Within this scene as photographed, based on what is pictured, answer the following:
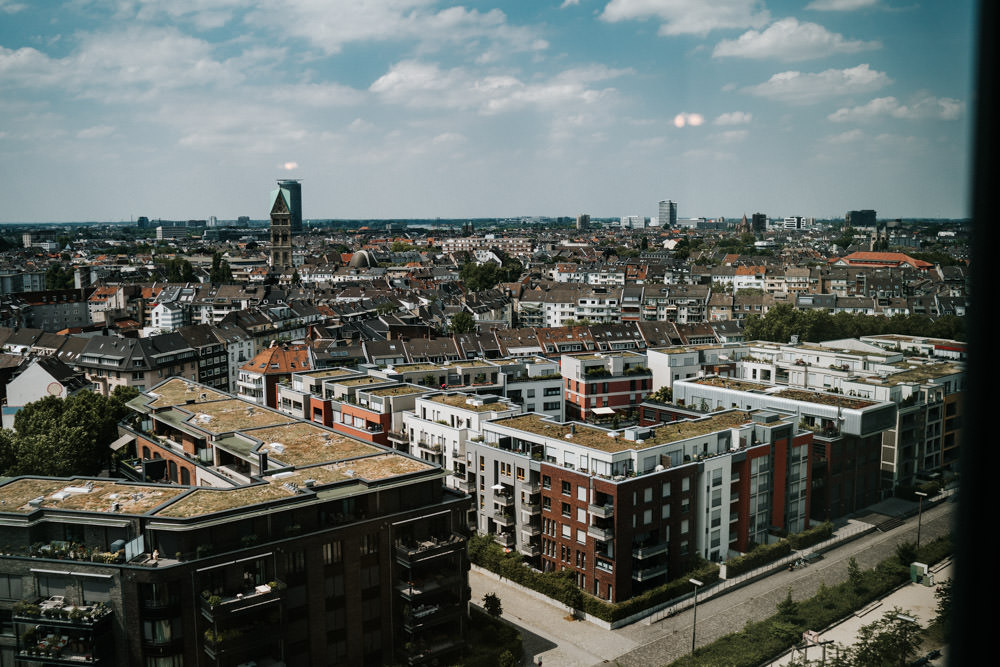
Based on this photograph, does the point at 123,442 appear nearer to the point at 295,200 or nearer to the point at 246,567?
the point at 246,567

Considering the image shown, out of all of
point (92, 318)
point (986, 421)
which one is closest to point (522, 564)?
point (986, 421)

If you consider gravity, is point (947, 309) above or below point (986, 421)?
below

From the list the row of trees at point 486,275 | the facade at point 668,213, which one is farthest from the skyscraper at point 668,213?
the row of trees at point 486,275

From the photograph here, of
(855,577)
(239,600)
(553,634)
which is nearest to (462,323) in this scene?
(553,634)

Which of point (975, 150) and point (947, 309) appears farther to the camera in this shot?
point (947, 309)

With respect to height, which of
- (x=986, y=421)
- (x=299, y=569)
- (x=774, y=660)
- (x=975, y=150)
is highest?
(x=975, y=150)

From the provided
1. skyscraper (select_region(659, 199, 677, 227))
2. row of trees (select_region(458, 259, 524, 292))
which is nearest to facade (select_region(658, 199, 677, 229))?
skyscraper (select_region(659, 199, 677, 227))

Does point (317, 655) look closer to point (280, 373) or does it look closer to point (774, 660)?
point (774, 660)
